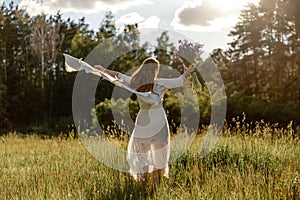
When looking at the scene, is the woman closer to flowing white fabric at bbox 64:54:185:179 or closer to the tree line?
flowing white fabric at bbox 64:54:185:179

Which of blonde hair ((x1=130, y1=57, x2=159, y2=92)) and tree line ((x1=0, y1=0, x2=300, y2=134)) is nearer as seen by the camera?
blonde hair ((x1=130, y1=57, x2=159, y2=92))

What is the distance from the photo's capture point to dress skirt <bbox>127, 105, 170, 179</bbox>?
4.79 m

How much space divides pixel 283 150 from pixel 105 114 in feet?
35.4

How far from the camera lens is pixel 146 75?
15.5 feet

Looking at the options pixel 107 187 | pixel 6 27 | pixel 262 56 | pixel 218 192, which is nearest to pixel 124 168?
pixel 107 187

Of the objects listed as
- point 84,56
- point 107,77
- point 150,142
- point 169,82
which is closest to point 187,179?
point 150,142

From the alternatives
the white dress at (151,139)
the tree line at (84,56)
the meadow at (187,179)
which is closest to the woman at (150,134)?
the white dress at (151,139)

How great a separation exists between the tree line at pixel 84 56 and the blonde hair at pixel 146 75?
615 inches

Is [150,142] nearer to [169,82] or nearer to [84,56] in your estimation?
[169,82]

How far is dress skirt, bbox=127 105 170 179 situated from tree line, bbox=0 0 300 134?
15664 millimetres

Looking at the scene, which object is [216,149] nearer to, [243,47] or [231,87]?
[231,87]

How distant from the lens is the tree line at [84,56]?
22.9 m

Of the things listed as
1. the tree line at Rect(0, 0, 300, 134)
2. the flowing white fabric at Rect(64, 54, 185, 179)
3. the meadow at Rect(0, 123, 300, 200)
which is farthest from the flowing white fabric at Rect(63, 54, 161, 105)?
the tree line at Rect(0, 0, 300, 134)

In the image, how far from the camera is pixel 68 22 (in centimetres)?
3170
